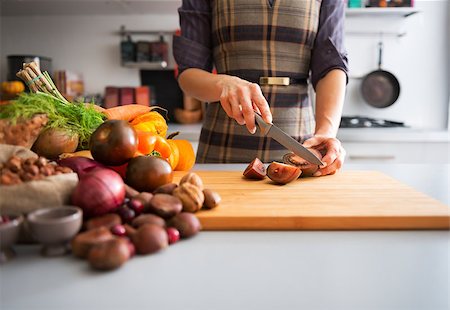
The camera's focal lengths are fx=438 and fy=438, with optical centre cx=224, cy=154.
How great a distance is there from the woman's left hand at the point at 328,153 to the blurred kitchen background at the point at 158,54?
158 centimetres

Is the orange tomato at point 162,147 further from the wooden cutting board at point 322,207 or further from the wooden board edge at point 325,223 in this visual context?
the wooden board edge at point 325,223

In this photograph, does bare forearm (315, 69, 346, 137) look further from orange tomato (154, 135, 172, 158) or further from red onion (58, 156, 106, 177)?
red onion (58, 156, 106, 177)

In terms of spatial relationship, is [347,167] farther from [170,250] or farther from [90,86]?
[90,86]

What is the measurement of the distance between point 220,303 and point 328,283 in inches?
4.6

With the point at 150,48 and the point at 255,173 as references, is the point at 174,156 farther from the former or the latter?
the point at 150,48

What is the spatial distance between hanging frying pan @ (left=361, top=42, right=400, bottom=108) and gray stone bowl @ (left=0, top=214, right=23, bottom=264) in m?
2.37

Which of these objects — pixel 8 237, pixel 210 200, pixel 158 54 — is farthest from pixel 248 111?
pixel 158 54

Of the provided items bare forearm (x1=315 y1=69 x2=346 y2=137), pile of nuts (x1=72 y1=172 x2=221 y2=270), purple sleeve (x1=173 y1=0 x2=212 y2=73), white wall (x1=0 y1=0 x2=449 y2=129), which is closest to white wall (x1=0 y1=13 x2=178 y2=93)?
white wall (x1=0 y1=0 x2=449 y2=129)

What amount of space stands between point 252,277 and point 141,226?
147 millimetres

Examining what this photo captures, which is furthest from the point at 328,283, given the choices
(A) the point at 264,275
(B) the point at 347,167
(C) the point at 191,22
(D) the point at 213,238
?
Answer: (C) the point at 191,22

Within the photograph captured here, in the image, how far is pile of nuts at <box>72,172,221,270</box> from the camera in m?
0.47

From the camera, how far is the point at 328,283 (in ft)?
1.48

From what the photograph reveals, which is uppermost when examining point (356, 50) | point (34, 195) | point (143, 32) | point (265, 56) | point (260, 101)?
point (143, 32)

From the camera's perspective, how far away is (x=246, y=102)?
2.81 feet
